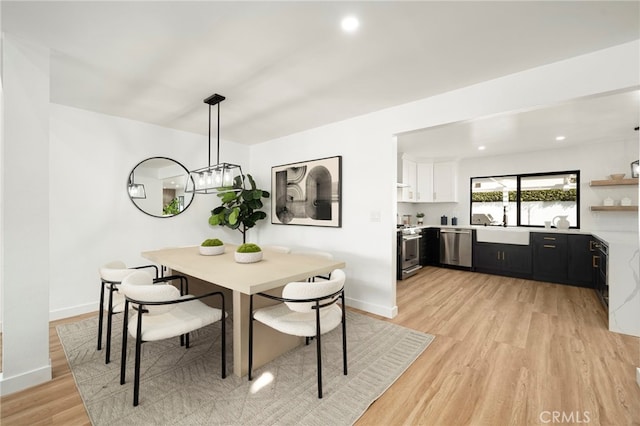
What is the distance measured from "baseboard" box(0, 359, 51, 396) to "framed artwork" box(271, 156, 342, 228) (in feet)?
9.75

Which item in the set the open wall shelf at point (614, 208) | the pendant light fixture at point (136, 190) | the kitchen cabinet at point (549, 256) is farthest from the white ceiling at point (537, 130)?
the pendant light fixture at point (136, 190)

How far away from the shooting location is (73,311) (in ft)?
10.5

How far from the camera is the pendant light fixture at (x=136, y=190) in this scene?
12.0ft

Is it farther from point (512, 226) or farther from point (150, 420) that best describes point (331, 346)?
point (512, 226)

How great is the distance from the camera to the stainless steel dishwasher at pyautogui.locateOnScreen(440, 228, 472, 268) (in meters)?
5.52

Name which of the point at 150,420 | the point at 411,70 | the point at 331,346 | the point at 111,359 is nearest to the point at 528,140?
the point at 411,70

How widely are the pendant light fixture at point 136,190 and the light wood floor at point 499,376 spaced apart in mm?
1655

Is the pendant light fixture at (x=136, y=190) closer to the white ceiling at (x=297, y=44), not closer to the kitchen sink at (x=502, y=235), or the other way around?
the white ceiling at (x=297, y=44)

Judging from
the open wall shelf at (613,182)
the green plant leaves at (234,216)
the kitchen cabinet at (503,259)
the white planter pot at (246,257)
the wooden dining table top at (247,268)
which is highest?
the open wall shelf at (613,182)

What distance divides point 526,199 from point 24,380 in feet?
23.8

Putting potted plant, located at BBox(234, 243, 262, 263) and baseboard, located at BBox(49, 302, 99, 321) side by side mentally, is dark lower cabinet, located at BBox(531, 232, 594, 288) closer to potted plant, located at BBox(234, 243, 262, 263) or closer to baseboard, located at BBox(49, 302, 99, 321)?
potted plant, located at BBox(234, 243, 262, 263)

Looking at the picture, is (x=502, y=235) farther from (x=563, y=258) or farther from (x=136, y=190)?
(x=136, y=190)

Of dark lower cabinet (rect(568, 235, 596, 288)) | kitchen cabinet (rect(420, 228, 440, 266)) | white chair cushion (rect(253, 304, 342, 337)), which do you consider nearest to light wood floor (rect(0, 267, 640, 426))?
white chair cushion (rect(253, 304, 342, 337))

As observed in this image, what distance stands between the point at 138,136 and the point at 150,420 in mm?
3438
